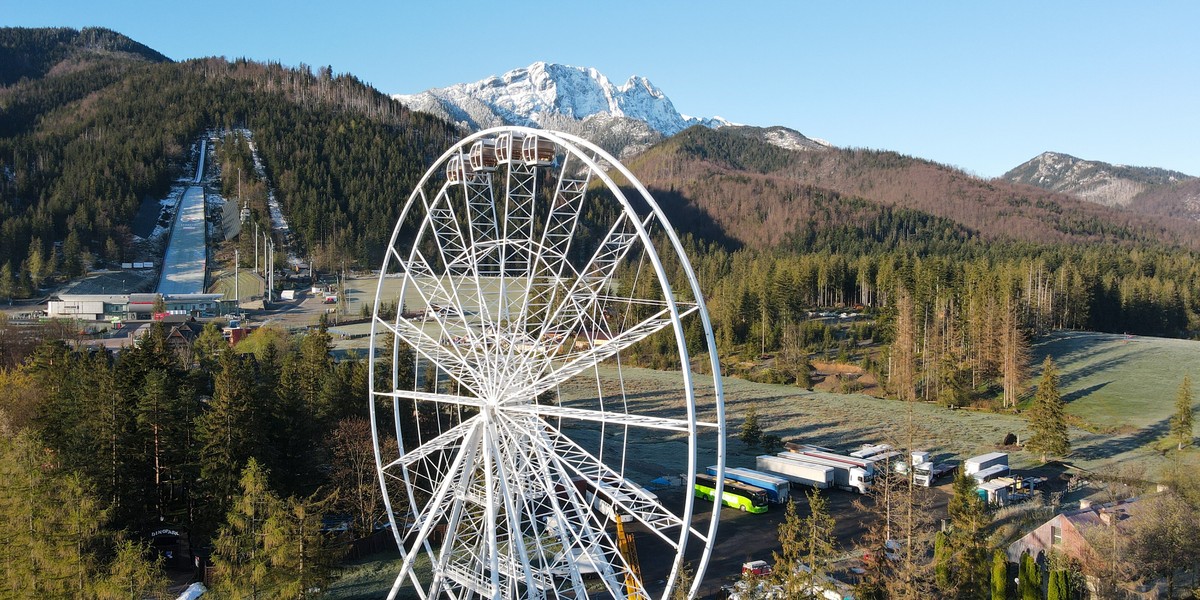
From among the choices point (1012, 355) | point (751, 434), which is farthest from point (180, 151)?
point (1012, 355)

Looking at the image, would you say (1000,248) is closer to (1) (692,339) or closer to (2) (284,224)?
(1) (692,339)

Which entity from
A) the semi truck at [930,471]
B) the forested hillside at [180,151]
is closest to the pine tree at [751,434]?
the semi truck at [930,471]

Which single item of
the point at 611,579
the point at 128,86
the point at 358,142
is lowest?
the point at 611,579

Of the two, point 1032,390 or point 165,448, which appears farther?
point 1032,390

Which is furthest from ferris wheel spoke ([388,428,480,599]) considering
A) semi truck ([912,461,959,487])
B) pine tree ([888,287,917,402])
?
pine tree ([888,287,917,402])

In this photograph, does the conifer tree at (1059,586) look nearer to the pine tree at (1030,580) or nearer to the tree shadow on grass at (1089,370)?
the pine tree at (1030,580)

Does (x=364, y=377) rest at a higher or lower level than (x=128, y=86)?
lower

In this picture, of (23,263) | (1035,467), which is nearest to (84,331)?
(23,263)
